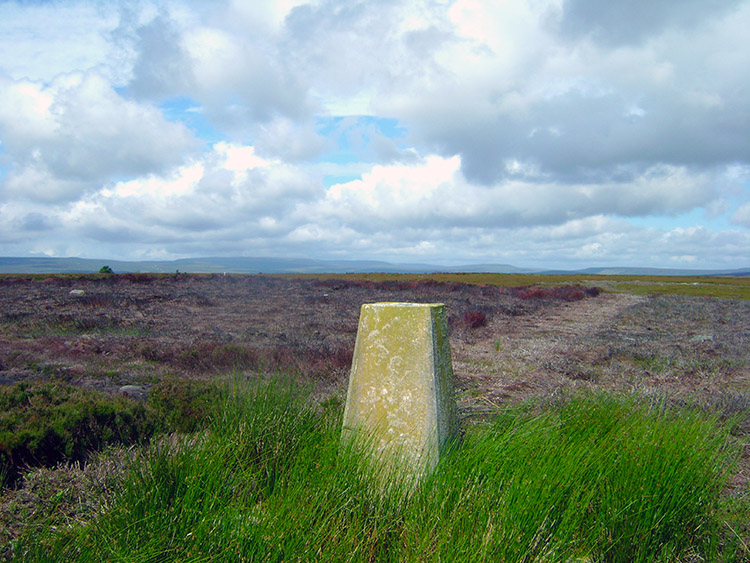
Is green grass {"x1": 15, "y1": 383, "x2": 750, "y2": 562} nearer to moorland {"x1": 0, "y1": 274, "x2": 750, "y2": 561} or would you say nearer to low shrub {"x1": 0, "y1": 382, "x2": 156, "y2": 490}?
moorland {"x1": 0, "y1": 274, "x2": 750, "y2": 561}

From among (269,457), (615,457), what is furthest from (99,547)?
(615,457)

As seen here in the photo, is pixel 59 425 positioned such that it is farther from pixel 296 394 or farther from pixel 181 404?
pixel 296 394

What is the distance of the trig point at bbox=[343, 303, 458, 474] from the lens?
151 inches

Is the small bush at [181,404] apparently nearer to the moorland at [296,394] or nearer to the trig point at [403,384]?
the moorland at [296,394]

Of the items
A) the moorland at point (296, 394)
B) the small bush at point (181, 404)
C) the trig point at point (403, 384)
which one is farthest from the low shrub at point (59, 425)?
the trig point at point (403, 384)

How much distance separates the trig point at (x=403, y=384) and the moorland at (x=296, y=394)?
0.46 m

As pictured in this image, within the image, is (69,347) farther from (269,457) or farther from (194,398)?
(269,457)

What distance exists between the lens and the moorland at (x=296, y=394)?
2.80 metres

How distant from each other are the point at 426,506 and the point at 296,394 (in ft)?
7.31

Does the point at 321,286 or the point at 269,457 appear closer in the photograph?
the point at 269,457

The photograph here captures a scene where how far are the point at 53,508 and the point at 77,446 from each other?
4.97 ft

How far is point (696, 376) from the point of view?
364 inches

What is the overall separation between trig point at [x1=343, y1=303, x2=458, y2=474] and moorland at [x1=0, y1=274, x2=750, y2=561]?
464 mm

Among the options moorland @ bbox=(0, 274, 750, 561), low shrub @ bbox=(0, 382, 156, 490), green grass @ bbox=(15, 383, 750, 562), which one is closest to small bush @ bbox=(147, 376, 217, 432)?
moorland @ bbox=(0, 274, 750, 561)
